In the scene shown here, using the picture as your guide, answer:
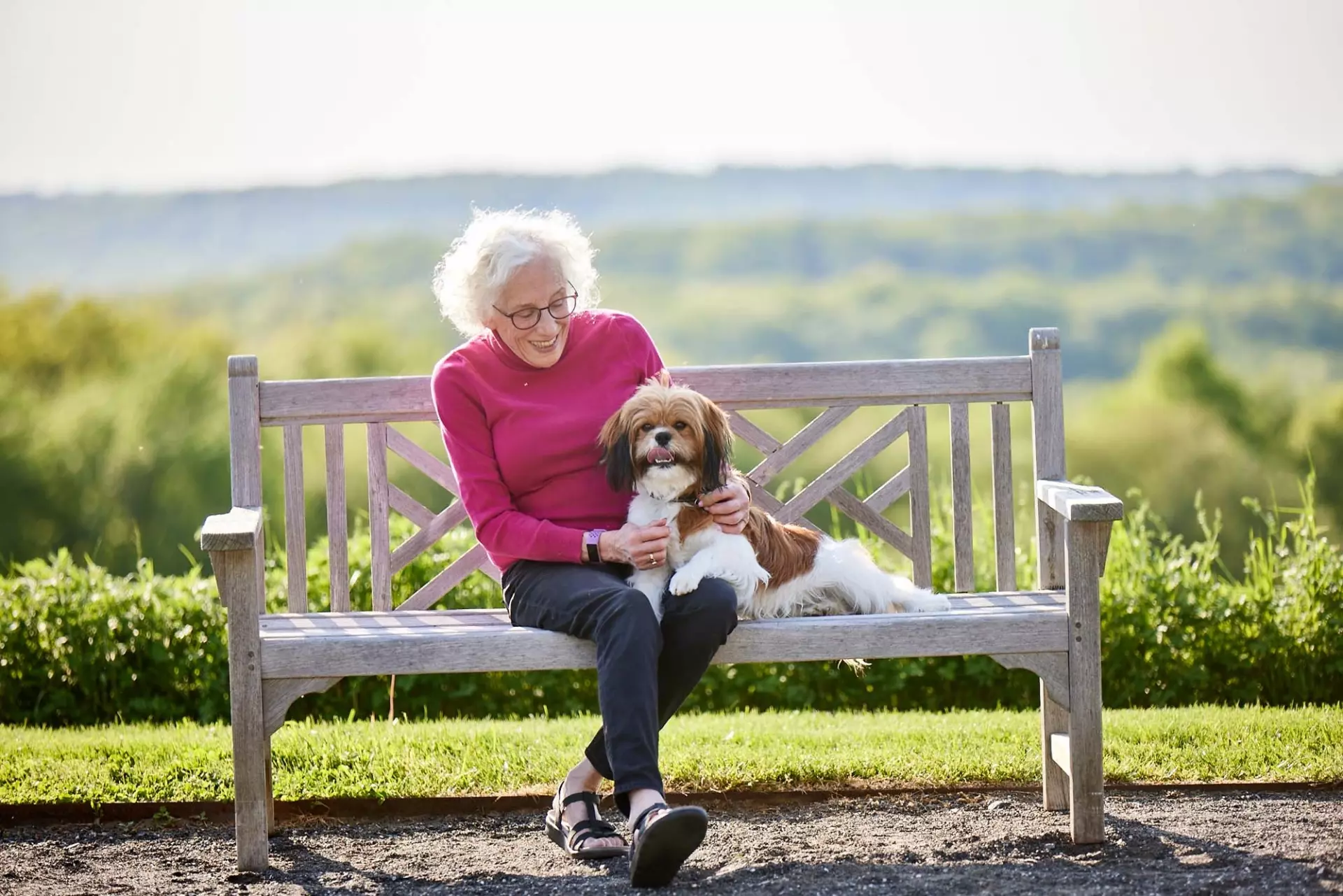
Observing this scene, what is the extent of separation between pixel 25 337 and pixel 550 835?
6818 millimetres

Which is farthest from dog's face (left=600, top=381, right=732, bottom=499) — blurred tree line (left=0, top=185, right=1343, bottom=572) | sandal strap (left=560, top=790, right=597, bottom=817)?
blurred tree line (left=0, top=185, right=1343, bottom=572)

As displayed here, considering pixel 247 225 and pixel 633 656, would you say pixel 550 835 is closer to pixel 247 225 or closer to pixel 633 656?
pixel 633 656

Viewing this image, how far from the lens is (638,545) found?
3.20 metres

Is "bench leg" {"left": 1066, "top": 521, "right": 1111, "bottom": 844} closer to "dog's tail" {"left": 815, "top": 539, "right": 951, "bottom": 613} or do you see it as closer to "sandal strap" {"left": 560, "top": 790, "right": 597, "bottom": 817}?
"dog's tail" {"left": 815, "top": 539, "right": 951, "bottom": 613}

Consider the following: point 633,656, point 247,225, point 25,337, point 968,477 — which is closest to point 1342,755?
point 968,477

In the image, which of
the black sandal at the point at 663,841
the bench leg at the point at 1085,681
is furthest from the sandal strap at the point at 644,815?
the bench leg at the point at 1085,681

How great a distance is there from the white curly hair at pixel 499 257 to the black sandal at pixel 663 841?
142 centimetres

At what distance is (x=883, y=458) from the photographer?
9227 mm

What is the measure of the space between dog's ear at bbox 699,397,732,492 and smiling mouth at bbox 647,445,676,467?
0.34 feet

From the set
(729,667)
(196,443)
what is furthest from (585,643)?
(196,443)

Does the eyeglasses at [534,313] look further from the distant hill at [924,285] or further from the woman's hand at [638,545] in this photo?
the distant hill at [924,285]

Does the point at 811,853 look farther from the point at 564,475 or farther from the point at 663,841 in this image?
the point at 564,475

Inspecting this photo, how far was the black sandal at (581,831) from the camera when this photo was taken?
3160mm

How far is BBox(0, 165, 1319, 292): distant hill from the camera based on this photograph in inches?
460
